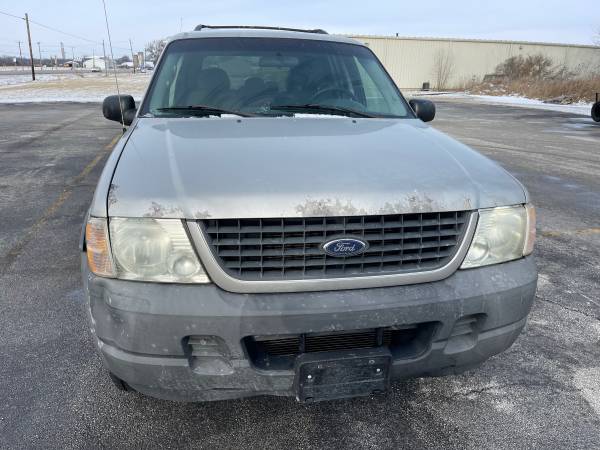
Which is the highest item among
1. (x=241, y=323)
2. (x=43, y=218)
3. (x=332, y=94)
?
(x=332, y=94)

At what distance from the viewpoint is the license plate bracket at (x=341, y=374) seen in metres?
1.77

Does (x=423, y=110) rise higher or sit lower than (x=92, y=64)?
lower

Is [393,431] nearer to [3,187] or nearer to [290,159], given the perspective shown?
[290,159]

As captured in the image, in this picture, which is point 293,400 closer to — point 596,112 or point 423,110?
point 423,110

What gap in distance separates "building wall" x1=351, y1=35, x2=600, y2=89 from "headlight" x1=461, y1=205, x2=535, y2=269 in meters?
37.2

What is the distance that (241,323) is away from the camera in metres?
1.68

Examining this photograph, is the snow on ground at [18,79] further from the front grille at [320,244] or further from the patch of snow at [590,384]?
the patch of snow at [590,384]

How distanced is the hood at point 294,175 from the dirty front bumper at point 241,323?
12.1 inches

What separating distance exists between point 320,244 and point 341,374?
20.3 inches

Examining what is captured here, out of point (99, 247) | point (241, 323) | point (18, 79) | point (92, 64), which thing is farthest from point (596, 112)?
point (92, 64)

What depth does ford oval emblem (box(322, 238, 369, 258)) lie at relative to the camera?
1.75 meters

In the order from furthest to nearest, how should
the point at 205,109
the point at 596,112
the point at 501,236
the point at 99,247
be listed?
the point at 596,112
the point at 205,109
the point at 501,236
the point at 99,247

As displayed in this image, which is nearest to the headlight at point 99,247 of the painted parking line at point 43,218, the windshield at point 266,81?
the windshield at point 266,81

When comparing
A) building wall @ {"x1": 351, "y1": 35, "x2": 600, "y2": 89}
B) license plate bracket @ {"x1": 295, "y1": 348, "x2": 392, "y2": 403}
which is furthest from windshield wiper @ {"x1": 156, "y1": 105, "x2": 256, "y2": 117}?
building wall @ {"x1": 351, "y1": 35, "x2": 600, "y2": 89}
